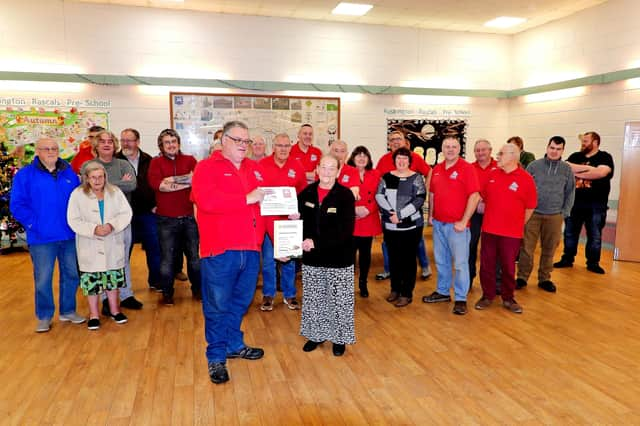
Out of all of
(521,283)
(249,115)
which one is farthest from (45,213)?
(521,283)

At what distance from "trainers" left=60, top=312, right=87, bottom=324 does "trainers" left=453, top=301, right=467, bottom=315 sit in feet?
11.1

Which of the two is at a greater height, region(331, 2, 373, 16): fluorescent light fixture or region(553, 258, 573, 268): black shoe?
region(331, 2, 373, 16): fluorescent light fixture

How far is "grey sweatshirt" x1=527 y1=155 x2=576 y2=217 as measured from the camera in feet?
16.0

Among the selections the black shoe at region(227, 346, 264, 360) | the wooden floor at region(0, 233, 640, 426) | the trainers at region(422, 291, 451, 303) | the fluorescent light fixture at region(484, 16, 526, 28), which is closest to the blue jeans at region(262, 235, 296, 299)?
the wooden floor at region(0, 233, 640, 426)

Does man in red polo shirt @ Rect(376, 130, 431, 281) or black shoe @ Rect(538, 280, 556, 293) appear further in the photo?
man in red polo shirt @ Rect(376, 130, 431, 281)

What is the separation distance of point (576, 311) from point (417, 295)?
4.90 ft

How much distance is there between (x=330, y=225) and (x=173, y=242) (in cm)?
191

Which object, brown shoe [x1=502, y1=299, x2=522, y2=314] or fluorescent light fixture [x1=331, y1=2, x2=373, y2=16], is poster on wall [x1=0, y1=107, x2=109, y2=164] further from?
brown shoe [x1=502, y1=299, x2=522, y2=314]

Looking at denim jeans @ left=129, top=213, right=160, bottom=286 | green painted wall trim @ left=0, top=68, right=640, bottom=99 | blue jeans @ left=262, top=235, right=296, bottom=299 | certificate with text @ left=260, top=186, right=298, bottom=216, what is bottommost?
blue jeans @ left=262, top=235, right=296, bottom=299

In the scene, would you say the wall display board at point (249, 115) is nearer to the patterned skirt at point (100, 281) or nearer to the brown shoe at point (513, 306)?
the patterned skirt at point (100, 281)

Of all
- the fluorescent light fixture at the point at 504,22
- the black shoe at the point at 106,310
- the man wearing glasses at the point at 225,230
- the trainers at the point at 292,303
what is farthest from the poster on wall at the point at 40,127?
the fluorescent light fixture at the point at 504,22

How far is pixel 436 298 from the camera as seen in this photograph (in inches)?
178

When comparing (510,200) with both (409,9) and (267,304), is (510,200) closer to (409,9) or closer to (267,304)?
(267,304)

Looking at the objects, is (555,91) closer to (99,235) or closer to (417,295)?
(417,295)
